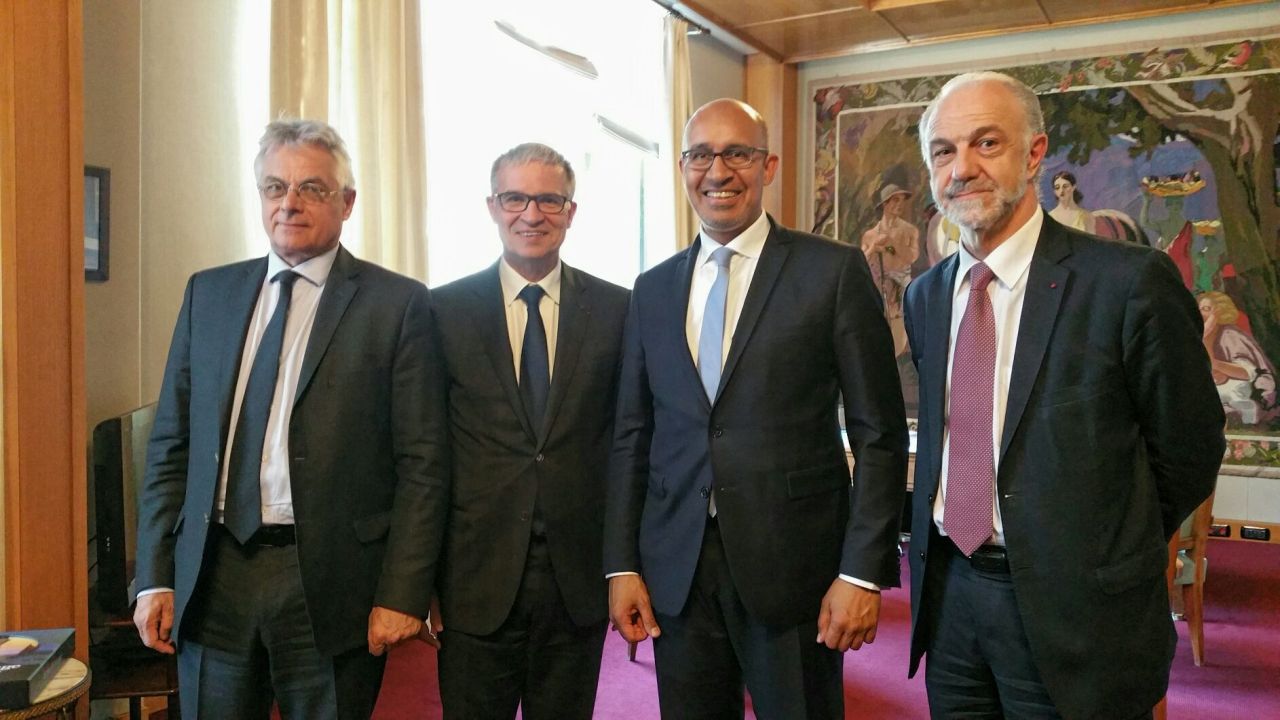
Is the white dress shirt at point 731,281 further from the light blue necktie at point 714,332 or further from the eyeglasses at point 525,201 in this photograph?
the eyeglasses at point 525,201

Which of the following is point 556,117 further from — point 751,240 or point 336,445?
point 336,445

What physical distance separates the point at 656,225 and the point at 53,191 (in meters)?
4.01

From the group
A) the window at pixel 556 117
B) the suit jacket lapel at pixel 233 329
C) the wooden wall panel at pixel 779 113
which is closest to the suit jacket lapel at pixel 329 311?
the suit jacket lapel at pixel 233 329

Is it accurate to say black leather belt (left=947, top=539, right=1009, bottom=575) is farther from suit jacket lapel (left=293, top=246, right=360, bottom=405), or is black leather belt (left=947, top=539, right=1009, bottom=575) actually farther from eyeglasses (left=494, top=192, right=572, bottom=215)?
suit jacket lapel (left=293, top=246, right=360, bottom=405)

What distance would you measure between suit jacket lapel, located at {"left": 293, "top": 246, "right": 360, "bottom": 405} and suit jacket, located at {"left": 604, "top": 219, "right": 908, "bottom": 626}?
2.15 feet

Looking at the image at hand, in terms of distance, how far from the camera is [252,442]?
180cm

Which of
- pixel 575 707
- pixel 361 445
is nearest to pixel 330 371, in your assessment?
pixel 361 445

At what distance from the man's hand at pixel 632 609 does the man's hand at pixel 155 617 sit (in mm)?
885

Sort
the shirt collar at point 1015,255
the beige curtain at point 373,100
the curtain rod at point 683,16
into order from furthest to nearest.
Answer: the curtain rod at point 683,16, the beige curtain at point 373,100, the shirt collar at point 1015,255

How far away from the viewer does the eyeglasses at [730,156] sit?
75.6 inches

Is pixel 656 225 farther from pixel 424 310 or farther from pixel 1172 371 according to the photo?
pixel 1172 371

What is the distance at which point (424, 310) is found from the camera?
1.96 metres

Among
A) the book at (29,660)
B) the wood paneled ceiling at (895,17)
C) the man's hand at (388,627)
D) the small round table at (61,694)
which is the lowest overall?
the small round table at (61,694)

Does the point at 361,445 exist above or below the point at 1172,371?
below
